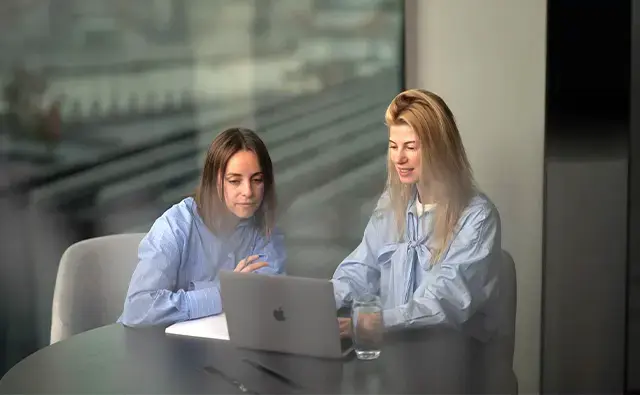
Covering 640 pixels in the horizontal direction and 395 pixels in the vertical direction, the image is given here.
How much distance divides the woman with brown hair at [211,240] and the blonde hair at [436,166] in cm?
18

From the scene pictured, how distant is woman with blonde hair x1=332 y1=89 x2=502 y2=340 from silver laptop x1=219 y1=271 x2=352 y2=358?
78mm

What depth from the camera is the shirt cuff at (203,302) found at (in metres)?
1.10

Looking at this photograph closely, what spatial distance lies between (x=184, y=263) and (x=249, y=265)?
0.11 metres

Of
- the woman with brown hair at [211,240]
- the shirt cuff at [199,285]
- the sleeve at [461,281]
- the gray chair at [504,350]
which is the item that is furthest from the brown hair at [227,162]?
the gray chair at [504,350]

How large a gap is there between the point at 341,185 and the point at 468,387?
0.31m

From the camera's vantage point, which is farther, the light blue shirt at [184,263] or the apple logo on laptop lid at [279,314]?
the light blue shirt at [184,263]

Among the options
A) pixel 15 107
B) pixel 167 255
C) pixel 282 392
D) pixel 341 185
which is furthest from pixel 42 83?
pixel 282 392

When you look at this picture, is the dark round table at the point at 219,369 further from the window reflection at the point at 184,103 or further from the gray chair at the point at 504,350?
the window reflection at the point at 184,103

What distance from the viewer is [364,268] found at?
3.61ft

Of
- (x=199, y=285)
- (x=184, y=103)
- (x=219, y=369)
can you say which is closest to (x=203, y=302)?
(x=199, y=285)

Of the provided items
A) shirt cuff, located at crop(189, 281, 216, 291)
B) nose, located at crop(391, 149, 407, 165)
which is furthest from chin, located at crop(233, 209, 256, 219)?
nose, located at crop(391, 149, 407, 165)

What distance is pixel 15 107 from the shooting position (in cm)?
115

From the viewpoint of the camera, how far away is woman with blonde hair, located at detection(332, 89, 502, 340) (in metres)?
1.08

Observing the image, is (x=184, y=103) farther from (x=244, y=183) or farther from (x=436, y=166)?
(x=436, y=166)
